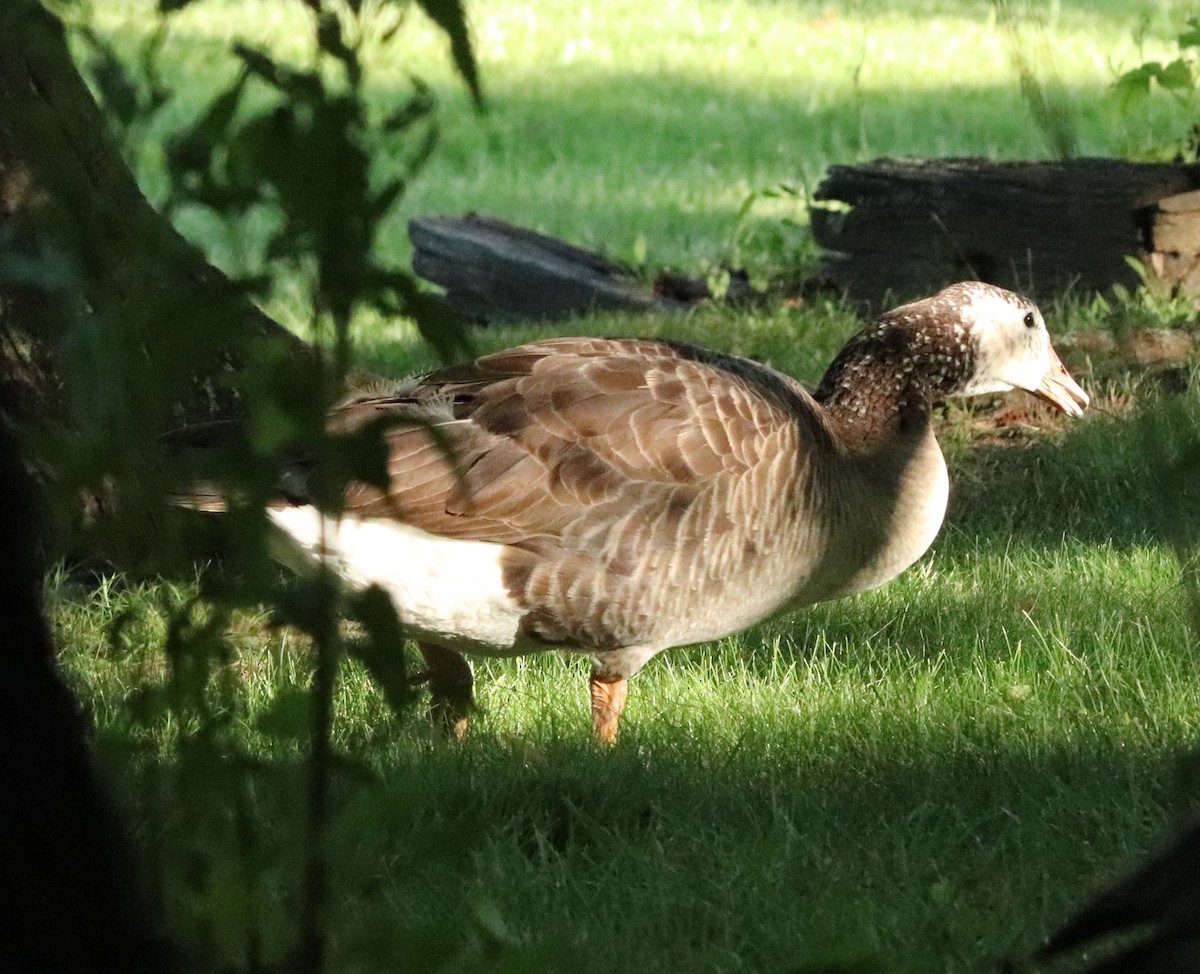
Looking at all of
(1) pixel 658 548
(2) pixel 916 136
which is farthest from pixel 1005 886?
(2) pixel 916 136

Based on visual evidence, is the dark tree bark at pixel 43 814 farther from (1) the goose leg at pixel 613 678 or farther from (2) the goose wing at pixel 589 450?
(1) the goose leg at pixel 613 678

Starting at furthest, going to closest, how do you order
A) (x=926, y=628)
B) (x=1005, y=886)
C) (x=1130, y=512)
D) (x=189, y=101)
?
(x=189, y=101) → (x=1130, y=512) → (x=926, y=628) → (x=1005, y=886)

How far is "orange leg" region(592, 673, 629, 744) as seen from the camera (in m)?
4.24

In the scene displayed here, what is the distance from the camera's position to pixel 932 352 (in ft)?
15.9

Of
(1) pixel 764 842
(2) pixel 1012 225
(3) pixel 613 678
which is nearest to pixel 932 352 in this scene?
(3) pixel 613 678

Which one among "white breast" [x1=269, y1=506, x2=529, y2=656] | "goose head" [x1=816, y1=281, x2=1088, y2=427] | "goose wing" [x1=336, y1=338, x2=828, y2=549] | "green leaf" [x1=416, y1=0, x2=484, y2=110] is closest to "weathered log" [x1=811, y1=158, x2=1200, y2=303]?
"goose head" [x1=816, y1=281, x2=1088, y2=427]

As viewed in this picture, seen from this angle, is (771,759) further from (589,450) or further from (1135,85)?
(1135,85)

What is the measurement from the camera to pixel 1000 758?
3854 mm

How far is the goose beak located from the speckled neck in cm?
33

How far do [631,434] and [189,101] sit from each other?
1023cm

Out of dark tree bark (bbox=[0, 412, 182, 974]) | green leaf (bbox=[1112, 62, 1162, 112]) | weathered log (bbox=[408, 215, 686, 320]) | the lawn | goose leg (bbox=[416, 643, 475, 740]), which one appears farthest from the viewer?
weathered log (bbox=[408, 215, 686, 320])

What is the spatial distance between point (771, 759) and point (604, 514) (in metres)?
0.74

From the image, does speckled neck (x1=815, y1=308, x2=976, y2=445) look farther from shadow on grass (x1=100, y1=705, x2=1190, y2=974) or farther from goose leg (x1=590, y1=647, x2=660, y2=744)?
shadow on grass (x1=100, y1=705, x2=1190, y2=974)

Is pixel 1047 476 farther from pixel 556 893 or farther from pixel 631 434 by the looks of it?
pixel 556 893
